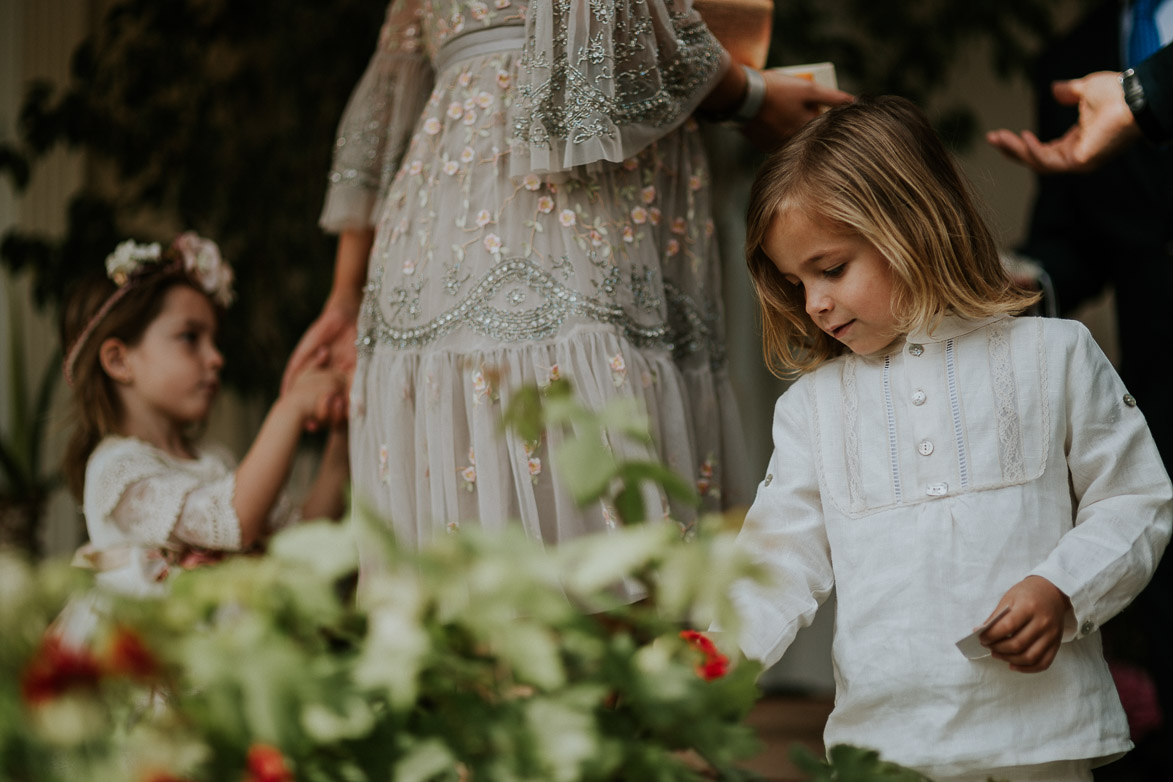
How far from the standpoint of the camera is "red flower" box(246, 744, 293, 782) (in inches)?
21.1

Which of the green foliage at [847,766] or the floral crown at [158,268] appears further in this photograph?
the floral crown at [158,268]

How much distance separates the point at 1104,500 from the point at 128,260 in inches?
74.0

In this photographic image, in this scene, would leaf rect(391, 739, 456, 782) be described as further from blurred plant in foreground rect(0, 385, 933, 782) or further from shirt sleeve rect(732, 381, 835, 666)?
shirt sleeve rect(732, 381, 835, 666)

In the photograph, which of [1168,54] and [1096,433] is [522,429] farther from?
[1168,54]

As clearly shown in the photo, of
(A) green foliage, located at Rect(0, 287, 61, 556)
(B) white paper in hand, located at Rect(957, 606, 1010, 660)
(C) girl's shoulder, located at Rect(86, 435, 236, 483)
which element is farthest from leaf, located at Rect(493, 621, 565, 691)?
(A) green foliage, located at Rect(0, 287, 61, 556)

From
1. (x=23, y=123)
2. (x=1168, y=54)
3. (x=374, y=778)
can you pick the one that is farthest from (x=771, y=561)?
(x=23, y=123)

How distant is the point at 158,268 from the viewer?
2285 mm

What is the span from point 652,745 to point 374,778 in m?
0.15

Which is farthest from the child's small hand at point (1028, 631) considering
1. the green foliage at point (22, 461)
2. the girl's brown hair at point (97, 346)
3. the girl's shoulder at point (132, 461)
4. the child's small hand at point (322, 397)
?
the green foliage at point (22, 461)

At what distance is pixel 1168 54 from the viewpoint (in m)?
1.58

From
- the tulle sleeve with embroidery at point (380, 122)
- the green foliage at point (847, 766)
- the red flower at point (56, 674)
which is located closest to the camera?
the red flower at point (56, 674)

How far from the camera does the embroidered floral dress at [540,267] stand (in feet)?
4.73

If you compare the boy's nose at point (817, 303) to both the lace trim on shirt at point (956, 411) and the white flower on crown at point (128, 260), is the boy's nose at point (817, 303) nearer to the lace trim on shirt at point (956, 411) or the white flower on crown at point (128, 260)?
the lace trim on shirt at point (956, 411)

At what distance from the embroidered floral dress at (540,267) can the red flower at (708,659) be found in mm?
532
